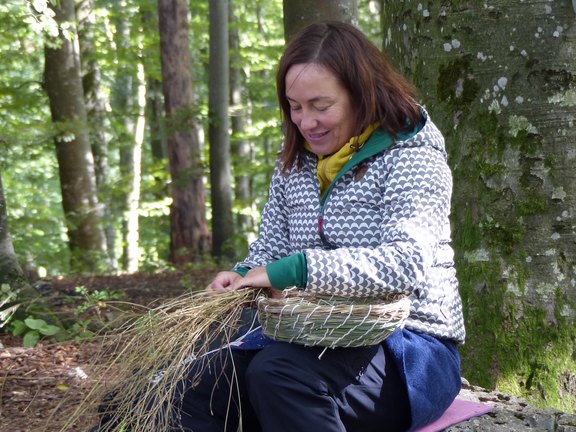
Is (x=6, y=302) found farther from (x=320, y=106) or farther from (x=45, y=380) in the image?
(x=320, y=106)

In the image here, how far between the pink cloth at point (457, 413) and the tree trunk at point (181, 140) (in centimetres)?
818

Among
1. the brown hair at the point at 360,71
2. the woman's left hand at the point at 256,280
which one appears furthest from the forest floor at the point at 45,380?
the brown hair at the point at 360,71

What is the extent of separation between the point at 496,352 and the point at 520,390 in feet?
0.68

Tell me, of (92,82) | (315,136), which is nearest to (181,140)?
(92,82)

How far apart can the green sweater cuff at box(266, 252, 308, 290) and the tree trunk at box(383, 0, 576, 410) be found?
1.59m

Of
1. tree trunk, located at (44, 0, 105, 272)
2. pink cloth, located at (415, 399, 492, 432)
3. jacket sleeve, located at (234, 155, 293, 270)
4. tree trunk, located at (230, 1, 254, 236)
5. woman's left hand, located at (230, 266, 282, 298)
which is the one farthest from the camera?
tree trunk, located at (230, 1, 254, 236)

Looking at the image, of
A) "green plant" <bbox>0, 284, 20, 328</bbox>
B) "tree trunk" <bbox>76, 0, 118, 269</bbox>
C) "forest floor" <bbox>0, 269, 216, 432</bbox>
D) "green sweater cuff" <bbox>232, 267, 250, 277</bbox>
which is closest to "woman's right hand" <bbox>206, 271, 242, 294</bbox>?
"green sweater cuff" <bbox>232, 267, 250, 277</bbox>

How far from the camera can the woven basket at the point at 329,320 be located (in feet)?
6.66

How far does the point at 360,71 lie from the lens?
7.97 ft

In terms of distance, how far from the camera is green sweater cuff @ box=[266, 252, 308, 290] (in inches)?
83.4

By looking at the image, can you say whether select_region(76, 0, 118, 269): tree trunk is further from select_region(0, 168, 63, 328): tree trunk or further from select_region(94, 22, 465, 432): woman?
select_region(94, 22, 465, 432): woman

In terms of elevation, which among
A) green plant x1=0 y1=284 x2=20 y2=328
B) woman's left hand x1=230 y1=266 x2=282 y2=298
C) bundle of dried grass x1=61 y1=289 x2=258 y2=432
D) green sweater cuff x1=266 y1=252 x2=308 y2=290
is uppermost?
green sweater cuff x1=266 y1=252 x2=308 y2=290

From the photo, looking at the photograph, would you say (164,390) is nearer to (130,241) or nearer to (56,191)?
(130,241)

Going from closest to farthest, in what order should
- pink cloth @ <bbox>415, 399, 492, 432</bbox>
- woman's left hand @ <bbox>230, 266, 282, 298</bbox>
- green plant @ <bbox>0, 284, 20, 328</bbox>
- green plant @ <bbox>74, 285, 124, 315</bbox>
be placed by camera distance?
woman's left hand @ <bbox>230, 266, 282, 298</bbox>
pink cloth @ <bbox>415, 399, 492, 432</bbox>
green plant @ <bbox>74, 285, 124, 315</bbox>
green plant @ <bbox>0, 284, 20, 328</bbox>
